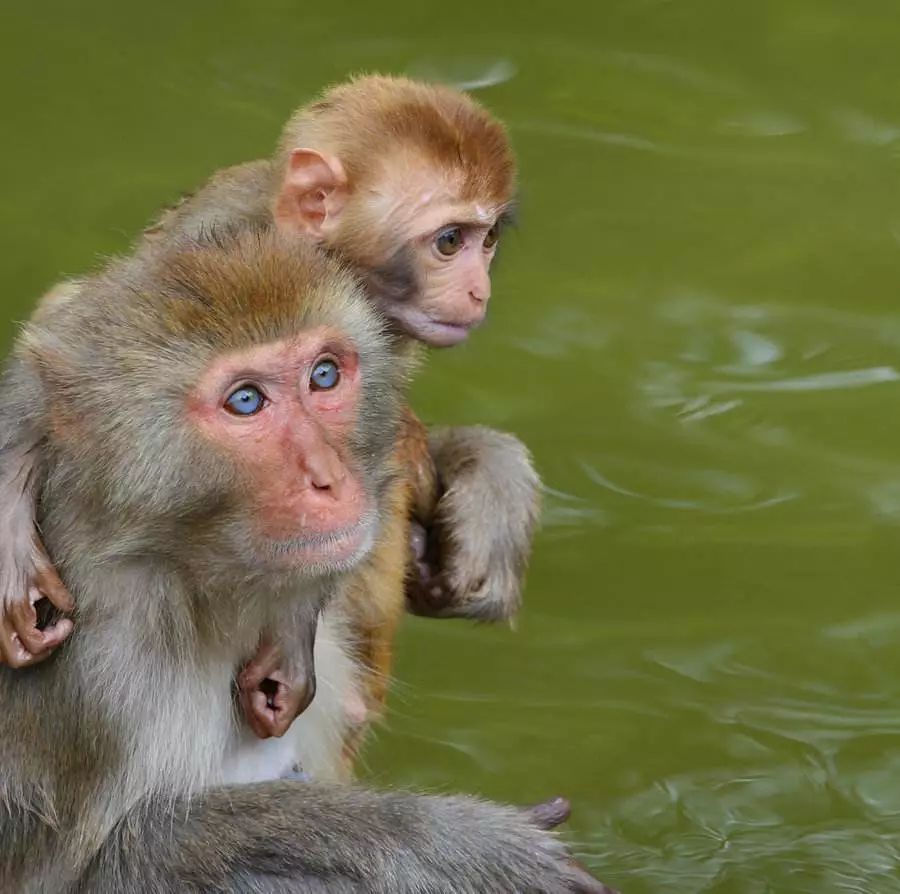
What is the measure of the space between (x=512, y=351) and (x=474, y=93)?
135 centimetres

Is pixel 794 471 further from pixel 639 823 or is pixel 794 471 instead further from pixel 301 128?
pixel 301 128

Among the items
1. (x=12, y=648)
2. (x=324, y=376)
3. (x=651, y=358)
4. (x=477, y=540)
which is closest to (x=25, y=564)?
(x=12, y=648)

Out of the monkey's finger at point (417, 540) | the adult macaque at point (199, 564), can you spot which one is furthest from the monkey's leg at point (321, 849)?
the monkey's finger at point (417, 540)

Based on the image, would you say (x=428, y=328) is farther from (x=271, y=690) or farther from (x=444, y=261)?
(x=271, y=690)

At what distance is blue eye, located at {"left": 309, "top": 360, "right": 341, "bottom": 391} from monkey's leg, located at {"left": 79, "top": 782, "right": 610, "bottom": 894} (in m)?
0.80

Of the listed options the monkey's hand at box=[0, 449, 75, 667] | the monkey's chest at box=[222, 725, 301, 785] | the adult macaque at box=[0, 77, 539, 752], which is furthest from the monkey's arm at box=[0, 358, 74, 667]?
the adult macaque at box=[0, 77, 539, 752]

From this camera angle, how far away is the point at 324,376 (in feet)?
15.3

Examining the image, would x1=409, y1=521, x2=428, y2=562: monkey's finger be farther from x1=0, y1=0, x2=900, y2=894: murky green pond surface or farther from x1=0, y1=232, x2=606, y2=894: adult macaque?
x1=0, y1=232, x2=606, y2=894: adult macaque

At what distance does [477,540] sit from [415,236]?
2.34ft

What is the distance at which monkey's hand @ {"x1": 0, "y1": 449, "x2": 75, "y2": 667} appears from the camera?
4.68 m

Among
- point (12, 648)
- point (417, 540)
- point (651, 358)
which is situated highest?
point (12, 648)

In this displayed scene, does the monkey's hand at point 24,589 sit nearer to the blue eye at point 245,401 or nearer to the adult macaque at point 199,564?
the adult macaque at point 199,564

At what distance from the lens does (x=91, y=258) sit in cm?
820

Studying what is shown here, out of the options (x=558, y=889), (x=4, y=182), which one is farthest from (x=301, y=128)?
(x=4, y=182)
